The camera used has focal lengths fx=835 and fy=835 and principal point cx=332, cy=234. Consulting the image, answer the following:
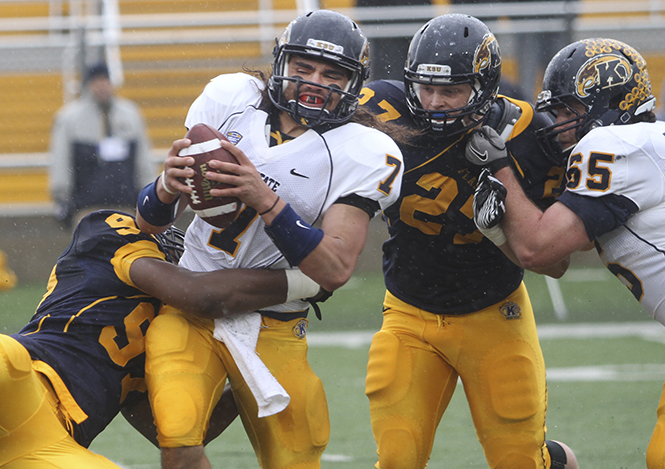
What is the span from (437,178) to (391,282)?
1.81 feet

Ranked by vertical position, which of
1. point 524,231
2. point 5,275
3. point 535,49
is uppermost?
point 524,231

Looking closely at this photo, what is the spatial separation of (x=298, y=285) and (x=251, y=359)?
299 millimetres

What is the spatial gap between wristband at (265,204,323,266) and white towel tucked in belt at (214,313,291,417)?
0.37 meters

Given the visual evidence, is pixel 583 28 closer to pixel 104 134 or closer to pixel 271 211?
pixel 104 134

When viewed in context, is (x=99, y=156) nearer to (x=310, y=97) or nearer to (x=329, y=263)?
(x=310, y=97)

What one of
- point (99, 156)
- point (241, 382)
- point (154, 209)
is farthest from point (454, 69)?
point (99, 156)

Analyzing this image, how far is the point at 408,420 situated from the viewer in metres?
3.32

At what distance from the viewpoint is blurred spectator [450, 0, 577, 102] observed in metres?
8.77

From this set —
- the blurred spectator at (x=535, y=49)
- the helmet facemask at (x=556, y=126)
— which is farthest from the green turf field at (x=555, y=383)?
the blurred spectator at (x=535, y=49)

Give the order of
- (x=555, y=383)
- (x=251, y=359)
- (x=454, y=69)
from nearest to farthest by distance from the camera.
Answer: (x=251, y=359), (x=454, y=69), (x=555, y=383)

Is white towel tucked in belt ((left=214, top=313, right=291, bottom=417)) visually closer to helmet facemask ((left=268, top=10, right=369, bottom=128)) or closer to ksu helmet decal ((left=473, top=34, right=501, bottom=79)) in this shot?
helmet facemask ((left=268, top=10, right=369, bottom=128))

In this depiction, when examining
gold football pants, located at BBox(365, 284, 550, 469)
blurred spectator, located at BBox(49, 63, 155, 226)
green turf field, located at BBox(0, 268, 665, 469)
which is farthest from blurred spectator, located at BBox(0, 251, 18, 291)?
gold football pants, located at BBox(365, 284, 550, 469)

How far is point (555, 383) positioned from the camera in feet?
18.8

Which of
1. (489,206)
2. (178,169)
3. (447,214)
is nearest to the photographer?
(178,169)
